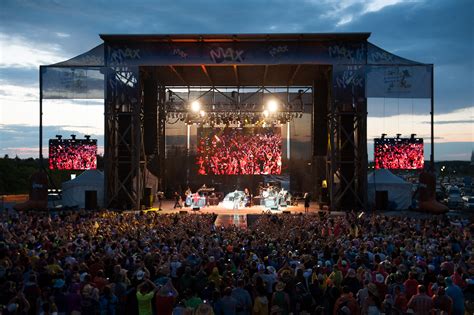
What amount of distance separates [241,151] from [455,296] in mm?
26851

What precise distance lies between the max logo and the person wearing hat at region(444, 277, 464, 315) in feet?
66.8

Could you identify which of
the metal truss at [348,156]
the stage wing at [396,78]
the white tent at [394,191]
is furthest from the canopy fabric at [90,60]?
the white tent at [394,191]

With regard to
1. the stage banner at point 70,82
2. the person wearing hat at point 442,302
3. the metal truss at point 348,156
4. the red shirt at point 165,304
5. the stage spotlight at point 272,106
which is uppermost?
the stage banner at point 70,82

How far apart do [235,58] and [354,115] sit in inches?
281

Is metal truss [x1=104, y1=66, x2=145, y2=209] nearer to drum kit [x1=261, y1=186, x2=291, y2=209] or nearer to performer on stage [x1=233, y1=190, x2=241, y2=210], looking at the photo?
performer on stage [x1=233, y1=190, x2=241, y2=210]

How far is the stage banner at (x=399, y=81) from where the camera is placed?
2636 centimetres

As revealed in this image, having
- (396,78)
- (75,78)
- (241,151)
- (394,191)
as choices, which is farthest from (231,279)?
(241,151)

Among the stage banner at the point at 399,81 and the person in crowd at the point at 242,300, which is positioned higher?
the stage banner at the point at 399,81

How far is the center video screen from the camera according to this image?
1344 inches

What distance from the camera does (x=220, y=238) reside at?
13.1 meters

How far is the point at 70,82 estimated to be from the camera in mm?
26750

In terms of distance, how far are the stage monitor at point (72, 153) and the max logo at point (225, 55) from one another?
8.07m

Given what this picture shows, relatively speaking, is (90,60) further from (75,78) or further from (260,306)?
(260,306)

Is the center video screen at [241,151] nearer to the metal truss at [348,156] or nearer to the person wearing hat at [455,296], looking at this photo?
the metal truss at [348,156]
